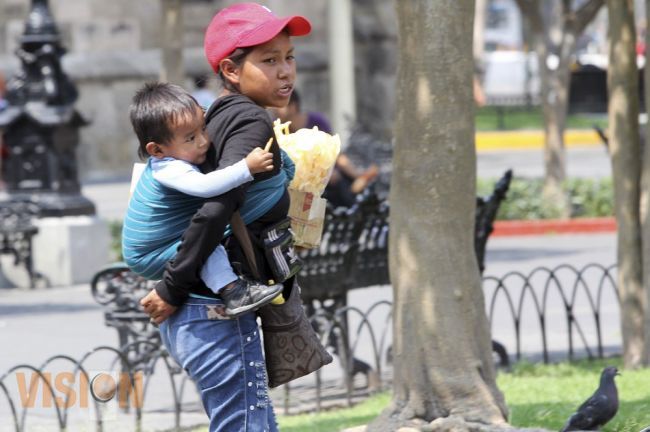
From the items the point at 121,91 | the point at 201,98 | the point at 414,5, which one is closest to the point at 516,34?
the point at 121,91

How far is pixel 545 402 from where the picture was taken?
23.7ft

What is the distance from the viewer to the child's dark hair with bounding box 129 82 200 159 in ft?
14.1

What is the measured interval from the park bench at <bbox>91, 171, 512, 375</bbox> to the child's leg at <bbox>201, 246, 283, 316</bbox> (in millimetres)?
3835

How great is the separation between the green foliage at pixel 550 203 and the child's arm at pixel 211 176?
13111 mm

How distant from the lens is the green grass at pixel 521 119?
32.6m

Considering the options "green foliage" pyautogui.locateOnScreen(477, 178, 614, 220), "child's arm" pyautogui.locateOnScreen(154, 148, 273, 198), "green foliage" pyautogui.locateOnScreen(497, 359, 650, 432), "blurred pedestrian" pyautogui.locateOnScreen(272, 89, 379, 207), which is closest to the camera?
"child's arm" pyautogui.locateOnScreen(154, 148, 273, 198)

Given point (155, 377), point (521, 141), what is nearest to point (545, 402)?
point (155, 377)

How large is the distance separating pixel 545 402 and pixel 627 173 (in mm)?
1736

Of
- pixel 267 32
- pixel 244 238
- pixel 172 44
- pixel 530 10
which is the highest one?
pixel 530 10

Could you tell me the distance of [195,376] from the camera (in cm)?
438

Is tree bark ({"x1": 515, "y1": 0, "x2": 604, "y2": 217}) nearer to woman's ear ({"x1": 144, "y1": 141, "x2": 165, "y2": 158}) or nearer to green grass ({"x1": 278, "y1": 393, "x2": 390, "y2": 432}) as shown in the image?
green grass ({"x1": 278, "y1": 393, "x2": 390, "y2": 432})

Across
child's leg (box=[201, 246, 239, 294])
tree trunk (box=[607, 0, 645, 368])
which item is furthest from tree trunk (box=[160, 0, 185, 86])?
child's leg (box=[201, 246, 239, 294])

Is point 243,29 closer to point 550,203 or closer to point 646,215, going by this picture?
point 646,215

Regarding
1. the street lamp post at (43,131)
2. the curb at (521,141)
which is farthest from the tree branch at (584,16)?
the curb at (521,141)
